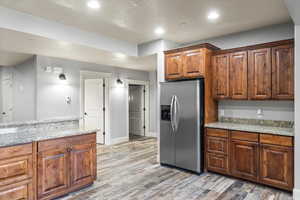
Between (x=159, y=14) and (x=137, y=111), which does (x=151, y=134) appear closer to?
(x=137, y=111)

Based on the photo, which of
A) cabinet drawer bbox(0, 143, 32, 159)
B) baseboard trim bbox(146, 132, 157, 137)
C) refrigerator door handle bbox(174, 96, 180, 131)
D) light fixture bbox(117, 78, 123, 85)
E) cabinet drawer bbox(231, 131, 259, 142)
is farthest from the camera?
baseboard trim bbox(146, 132, 157, 137)

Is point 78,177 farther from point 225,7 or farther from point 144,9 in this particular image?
point 225,7

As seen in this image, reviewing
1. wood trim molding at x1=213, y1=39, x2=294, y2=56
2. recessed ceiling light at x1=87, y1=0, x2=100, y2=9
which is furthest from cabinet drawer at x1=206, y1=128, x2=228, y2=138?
recessed ceiling light at x1=87, y1=0, x2=100, y2=9

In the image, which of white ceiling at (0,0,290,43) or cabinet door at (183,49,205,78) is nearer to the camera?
white ceiling at (0,0,290,43)

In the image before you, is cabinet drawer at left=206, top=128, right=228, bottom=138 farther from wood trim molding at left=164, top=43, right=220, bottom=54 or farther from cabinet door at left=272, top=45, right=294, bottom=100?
wood trim molding at left=164, top=43, right=220, bottom=54

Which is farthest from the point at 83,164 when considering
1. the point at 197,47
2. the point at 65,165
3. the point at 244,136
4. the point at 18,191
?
→ the point at 197,47

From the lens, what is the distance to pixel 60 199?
2.75 m

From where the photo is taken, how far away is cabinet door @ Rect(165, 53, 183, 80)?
399 centimetres

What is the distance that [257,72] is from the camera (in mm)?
3381

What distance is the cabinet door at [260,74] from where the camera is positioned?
3.27m

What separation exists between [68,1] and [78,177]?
2.43m

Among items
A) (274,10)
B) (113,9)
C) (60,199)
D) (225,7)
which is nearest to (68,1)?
(113,9)

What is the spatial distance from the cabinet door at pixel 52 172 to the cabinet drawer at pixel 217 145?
240cm

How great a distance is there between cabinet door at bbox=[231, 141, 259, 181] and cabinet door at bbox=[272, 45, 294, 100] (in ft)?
2.99
